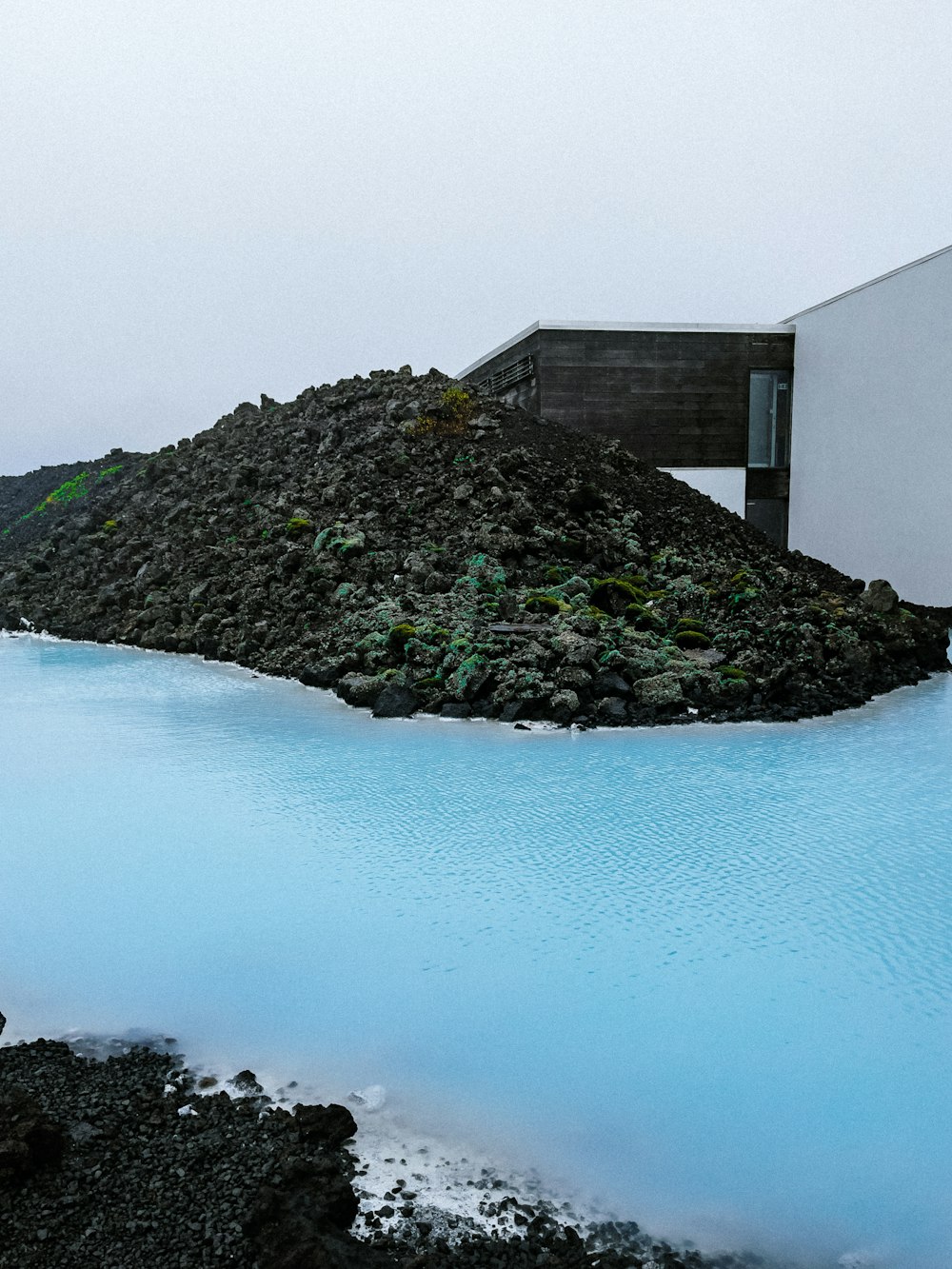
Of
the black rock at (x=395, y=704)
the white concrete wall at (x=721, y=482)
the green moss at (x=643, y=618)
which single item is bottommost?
the black rock at (x=395, y=704)

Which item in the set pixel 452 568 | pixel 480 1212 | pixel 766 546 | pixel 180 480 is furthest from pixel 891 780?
pixel 180 480

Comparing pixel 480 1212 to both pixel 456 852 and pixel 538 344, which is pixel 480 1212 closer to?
pixel 456 852

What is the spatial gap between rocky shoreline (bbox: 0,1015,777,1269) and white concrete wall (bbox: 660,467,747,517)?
1880 centimetres

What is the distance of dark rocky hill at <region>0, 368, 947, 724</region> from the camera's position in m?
9.86

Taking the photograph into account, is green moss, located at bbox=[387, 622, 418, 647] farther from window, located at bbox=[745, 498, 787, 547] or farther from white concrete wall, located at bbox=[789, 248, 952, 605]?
window, located at bbox=[745, 498, 787, 547]

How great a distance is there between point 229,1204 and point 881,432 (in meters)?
18.4

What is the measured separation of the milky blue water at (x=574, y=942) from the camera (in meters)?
2.92

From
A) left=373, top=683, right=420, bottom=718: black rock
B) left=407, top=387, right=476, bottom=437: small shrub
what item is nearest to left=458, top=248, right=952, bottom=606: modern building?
left=407, top=387, right=476, bottom=437: small shrub

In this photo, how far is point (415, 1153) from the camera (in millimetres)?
2898

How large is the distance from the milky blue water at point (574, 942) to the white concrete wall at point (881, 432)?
10.1 meters

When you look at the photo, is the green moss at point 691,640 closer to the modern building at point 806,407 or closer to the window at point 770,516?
the modern building at point 806,407

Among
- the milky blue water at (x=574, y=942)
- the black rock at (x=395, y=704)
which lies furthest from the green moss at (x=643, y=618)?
the milky blue water at (x=574, y=942)

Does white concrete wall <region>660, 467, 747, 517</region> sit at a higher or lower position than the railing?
lower

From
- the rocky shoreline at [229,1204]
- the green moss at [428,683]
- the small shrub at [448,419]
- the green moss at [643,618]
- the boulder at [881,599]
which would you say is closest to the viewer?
the rocky shoreline at [229,1204]
